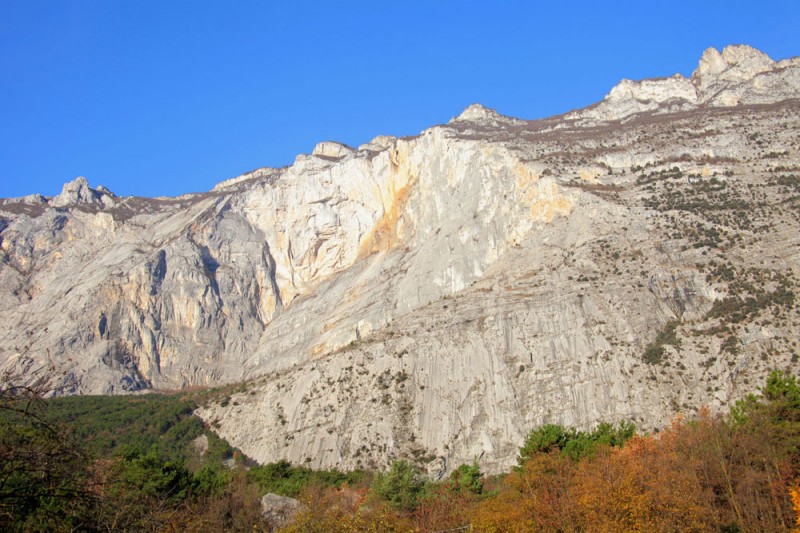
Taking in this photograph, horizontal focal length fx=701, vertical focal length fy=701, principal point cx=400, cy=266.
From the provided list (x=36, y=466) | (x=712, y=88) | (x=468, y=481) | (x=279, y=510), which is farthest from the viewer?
(x=712, y=88)

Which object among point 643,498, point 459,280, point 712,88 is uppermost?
point 712,88

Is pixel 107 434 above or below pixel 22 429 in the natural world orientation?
above

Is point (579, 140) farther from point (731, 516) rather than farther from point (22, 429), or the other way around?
point (22, 429)

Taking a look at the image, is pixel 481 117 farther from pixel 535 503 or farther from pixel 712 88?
pixel 535 503

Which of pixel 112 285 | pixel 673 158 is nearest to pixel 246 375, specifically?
pixel 112 285

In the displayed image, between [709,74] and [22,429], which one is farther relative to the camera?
[709,74]

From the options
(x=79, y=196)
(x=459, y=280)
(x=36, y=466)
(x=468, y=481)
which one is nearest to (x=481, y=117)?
(x=459, y=280)

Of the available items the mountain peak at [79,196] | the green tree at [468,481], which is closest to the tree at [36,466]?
the green tree at [468,481]

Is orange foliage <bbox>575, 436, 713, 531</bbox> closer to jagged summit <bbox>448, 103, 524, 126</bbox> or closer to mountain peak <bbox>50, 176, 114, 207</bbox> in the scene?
jagged summit <bbox>448, 103, 524, 126</bbox>

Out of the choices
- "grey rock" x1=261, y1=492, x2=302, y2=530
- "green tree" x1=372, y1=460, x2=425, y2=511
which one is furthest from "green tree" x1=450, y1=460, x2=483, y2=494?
"grey rock" x1=261, y1=492, x2=302, y2=530
